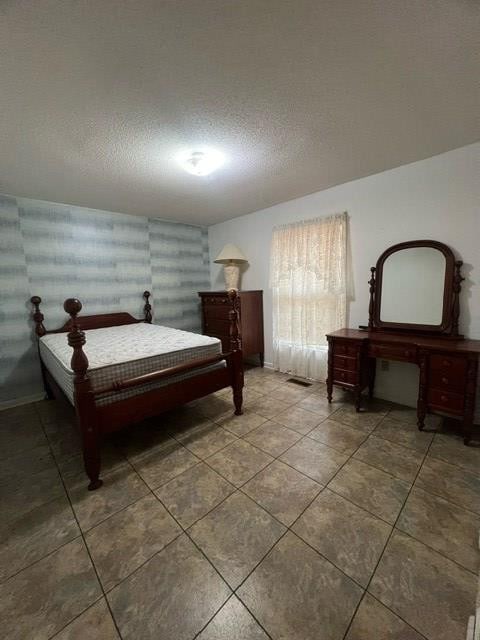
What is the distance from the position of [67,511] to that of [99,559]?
45 centimetres

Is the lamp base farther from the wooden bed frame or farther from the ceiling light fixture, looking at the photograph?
the ceiling light fixture

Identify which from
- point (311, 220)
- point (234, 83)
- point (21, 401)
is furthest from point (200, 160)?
point (21, 401)

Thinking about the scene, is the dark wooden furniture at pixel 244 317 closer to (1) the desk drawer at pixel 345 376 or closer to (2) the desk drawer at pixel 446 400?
(1) the desk drawer at pixel 345 376

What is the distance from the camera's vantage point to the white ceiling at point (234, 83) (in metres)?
1.04

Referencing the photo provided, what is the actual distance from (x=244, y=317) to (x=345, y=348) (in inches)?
59.2

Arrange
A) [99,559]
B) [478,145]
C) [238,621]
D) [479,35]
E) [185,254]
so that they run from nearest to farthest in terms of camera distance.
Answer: [238,621] < [479,35] < [99,559] < [478,145] < [185,254]

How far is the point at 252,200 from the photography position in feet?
10.8

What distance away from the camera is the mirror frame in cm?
223

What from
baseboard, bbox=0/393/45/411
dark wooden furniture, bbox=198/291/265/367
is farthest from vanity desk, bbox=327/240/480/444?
baseboard, bbox=0/393/45/411

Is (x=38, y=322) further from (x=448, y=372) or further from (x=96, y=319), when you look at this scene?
(x=448, y=372)

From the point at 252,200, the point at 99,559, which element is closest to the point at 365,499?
the point at 99,559

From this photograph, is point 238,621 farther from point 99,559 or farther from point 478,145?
point 478,145

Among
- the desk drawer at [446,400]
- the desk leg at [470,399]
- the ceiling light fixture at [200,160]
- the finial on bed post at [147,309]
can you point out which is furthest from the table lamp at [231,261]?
the desk leg at [470,399]

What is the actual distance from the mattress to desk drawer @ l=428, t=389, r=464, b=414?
1.89 meters
